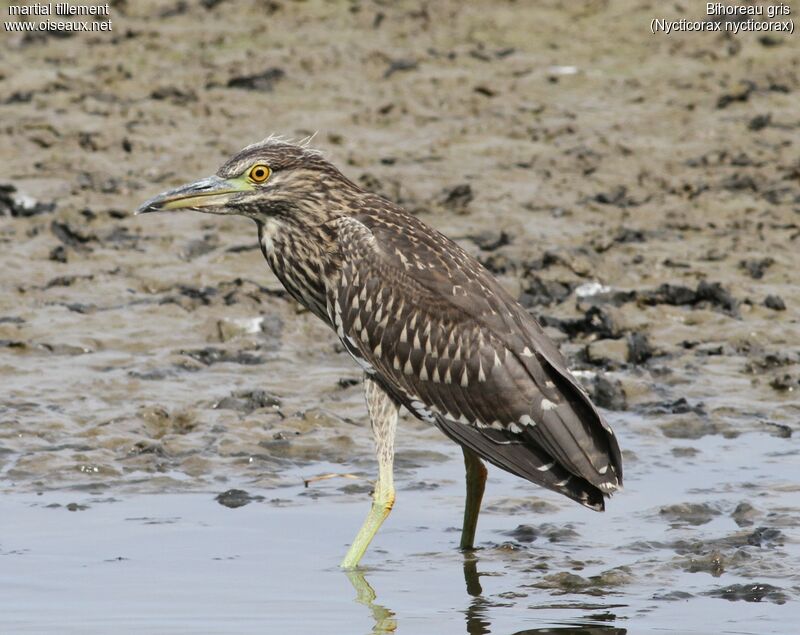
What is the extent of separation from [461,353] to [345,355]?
3.29 meters

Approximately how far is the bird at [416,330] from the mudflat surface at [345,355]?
0.54m

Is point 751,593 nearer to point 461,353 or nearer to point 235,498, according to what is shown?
point 461,353

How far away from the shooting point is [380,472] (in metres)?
7.64

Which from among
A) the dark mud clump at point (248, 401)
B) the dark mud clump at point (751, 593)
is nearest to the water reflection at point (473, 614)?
the dark mud clump at point (751, 593)

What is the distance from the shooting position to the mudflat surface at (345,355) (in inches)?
287

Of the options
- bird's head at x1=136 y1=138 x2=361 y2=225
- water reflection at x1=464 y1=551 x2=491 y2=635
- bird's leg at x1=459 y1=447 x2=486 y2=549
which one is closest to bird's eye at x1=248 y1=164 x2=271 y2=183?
bird's head at x1=136 y1=138 x2=361 y2=225

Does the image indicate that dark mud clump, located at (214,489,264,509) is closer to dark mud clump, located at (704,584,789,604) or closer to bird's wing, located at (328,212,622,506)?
bird's wing, located at (328,212,622,506)

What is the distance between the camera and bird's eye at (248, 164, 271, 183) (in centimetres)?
784

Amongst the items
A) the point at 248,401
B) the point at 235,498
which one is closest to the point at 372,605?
the point at 235,498

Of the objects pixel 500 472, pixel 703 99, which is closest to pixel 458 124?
pixel 703 99

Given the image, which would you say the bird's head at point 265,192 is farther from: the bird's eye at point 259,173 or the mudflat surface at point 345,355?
the mudflat surface at point 345,355

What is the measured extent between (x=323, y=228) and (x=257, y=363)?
9.58 ft

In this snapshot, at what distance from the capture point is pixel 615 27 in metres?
17.8

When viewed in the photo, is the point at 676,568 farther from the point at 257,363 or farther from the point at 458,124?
the point at 458,124
